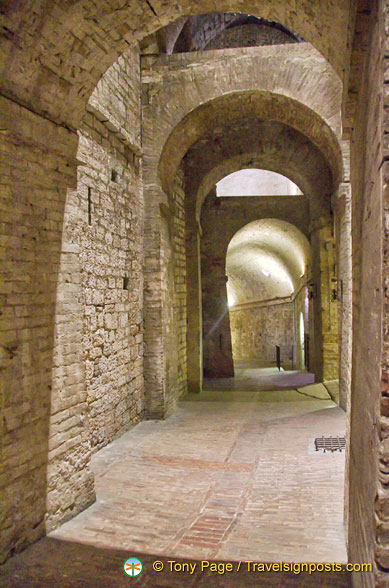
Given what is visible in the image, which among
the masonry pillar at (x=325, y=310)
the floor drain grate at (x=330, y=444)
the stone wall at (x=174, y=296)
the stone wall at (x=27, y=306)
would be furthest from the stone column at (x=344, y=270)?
the stone wall at (x=27, y=306)

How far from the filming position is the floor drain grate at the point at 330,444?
19.7ft

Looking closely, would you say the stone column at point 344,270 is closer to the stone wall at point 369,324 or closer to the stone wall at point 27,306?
the stone wall at point 369,324

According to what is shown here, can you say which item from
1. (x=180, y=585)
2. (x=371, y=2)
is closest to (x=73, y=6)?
(x=371, y=2)

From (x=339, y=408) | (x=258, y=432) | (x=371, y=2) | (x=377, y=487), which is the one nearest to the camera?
(x=377, y=487)

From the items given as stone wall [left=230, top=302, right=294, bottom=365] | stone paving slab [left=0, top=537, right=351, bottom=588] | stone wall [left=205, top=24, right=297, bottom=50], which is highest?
stone wall [left=205, top=24, right=297, bottom=50]

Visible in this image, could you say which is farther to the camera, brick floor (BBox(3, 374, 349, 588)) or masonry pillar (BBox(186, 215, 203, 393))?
masonry pillar (BBox(186, 215, 203, 393))

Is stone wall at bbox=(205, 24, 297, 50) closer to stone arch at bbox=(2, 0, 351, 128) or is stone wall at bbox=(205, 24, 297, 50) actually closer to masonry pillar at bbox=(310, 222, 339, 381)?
masonry pillar at bbox=(310, 222, 339, 381)

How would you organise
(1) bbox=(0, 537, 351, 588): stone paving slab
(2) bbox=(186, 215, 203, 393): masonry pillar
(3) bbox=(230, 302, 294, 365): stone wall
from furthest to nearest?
1. (3) bbox=(230, 302, 294, 365): stone wall
2. (2) bbox=(186, 215, 203, 393): masonry pillar
3. (1) bbox=(0, 537, 351, 588): stone paving slab

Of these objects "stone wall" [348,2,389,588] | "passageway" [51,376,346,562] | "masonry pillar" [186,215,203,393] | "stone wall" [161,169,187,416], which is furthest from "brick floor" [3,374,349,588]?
"masonry pillar" [186,215,203,393]

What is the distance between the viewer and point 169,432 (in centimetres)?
708

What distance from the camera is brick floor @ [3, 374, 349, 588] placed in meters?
3.47

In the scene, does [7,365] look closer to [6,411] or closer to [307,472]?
[6,411]

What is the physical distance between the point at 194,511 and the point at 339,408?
4.64 meters

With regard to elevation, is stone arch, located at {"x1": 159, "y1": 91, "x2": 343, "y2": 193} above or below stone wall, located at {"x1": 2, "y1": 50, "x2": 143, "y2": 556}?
above
